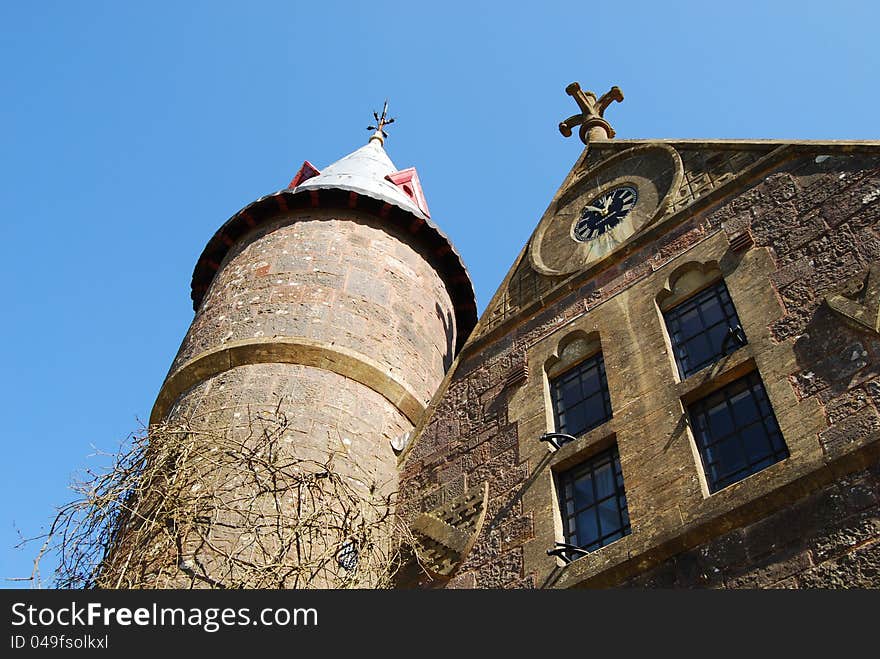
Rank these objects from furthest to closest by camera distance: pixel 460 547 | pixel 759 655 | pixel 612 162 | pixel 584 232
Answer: pixel 612 162
pixel 584 232
pixel 460 547
pixel 759 655

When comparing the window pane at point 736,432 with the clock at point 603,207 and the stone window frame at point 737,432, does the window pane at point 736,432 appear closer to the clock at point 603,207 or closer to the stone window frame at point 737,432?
the stone window frame at point 737,432

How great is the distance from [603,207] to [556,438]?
3390 mm

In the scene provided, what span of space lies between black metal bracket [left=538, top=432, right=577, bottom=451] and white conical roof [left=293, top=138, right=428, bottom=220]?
5384mm

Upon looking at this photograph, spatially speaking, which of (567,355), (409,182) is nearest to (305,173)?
(409,182)

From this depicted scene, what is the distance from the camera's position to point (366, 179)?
14.1 m

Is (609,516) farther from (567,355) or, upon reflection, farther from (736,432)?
(567,355)

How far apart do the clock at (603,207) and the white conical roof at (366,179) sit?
242cm

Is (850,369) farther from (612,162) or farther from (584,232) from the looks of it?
(612,162)

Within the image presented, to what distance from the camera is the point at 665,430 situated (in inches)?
292

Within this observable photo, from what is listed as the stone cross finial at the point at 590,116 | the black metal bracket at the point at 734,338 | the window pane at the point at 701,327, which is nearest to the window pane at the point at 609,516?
the window pane at the point at 701,327

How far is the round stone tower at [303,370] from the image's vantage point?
24.5ft

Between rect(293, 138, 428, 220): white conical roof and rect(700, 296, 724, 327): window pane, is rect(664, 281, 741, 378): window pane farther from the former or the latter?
rect(293, 138, 428, 220): white conical roof

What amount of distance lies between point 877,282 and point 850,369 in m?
0.76

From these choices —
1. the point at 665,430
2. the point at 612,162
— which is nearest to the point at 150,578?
the point at 665,430
